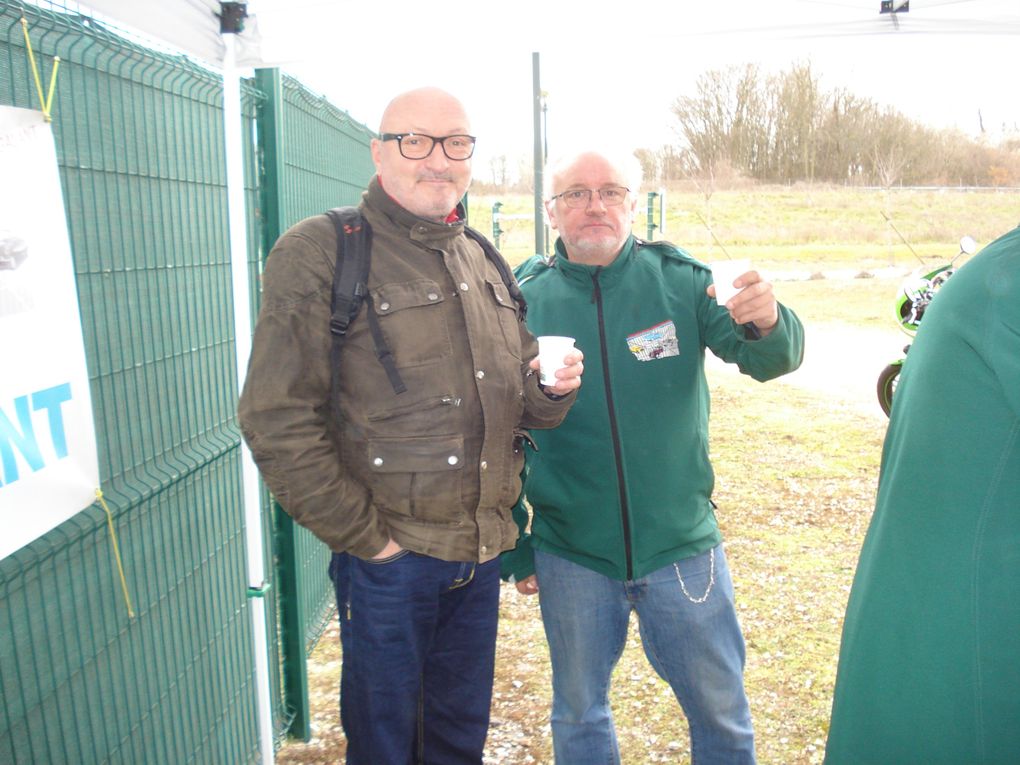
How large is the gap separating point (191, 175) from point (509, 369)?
1107 millimetres

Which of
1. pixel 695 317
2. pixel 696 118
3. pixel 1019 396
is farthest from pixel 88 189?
pixel 696 118

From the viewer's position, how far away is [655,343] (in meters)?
2.30

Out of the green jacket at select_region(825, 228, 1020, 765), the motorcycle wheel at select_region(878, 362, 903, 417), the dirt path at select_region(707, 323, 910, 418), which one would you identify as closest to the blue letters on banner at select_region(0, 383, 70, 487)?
the green jacket at select_region(825, 228, 1020, 765)

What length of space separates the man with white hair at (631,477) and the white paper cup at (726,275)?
0.17 m

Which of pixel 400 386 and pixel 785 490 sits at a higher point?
pixel 400 386

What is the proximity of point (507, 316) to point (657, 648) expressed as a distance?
1.06m

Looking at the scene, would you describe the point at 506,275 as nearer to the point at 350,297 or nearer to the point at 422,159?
the point at 422,159

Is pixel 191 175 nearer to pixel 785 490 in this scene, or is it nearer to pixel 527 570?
pixel 527 570

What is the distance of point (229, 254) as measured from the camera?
269cm

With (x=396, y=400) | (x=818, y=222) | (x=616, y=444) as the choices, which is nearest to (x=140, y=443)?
(x=396, y=400)

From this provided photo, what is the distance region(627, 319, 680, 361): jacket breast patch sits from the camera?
2.30 meters

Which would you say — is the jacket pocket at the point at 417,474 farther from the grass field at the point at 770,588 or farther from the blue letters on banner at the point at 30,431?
the grass field at the point at 770,588

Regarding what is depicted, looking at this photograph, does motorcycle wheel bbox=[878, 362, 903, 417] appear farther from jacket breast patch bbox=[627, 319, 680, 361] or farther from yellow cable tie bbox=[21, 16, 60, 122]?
yellow cable tie bbox=[21, 16, 60, 122]

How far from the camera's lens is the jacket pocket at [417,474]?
2.01m
